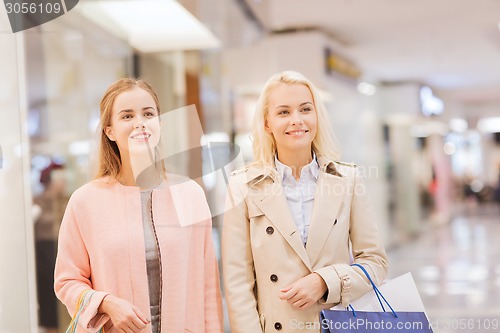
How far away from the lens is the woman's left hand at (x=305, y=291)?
6.82ft

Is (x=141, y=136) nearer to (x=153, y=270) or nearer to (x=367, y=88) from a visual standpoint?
(x=153, y=270)

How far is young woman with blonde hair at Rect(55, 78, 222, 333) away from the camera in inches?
79.7

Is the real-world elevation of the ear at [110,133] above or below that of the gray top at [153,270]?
above

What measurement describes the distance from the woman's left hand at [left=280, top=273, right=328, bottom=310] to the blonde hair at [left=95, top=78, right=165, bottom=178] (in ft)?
1.89

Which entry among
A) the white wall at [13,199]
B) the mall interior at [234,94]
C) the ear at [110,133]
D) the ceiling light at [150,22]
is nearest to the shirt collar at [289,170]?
the mall interior at [234,94]

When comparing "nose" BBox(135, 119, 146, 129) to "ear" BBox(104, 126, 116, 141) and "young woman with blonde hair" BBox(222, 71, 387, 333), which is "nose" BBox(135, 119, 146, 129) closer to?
"ear" BBox(104, 126, 116, 141)

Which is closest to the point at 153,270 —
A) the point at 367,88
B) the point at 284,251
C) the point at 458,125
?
the point at 284,251

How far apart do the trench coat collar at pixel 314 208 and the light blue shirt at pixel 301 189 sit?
0.03 metres

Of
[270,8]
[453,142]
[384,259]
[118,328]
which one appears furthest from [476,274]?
[453,142]

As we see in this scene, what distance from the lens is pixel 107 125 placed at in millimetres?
2125

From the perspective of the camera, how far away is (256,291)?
7.27 ft

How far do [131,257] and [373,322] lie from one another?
32.0 inches

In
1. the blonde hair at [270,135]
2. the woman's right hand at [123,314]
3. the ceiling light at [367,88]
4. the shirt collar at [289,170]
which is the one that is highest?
the ceiling light at [367,88]

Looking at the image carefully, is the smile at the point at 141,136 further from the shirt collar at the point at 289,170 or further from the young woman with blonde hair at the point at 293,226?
the shirt collar at the point at 289,170
